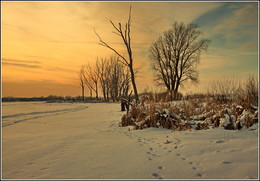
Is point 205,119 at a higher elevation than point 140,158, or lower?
higher

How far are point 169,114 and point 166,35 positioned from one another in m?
24.5

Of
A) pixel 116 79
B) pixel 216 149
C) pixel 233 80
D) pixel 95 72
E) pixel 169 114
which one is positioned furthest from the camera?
pixel 95 72

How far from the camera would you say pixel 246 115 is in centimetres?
390

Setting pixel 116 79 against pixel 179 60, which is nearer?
pixel 179 60

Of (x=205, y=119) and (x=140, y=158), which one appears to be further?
(x=205, y=119)

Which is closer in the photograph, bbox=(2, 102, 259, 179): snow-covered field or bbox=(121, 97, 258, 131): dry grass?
bbox=(2, 102, 259, 179): snow-covered field

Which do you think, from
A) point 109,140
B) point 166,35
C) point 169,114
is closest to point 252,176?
point 109,140

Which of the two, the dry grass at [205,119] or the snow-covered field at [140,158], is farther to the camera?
the dry grass at [205,119]

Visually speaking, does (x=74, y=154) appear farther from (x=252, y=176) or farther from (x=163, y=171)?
(x=252, y=176)

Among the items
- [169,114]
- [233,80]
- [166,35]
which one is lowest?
[169,114]

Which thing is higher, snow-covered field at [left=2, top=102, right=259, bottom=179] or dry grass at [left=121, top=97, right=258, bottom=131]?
dry grass at [left=121, top=97, right=258, bottom=131]

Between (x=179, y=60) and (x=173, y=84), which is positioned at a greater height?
(x=179, y=60)

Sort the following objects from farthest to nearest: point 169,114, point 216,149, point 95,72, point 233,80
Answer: point 95,72, point 233,80, point 169,114, point 216,149

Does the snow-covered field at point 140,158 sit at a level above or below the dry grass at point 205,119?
below
